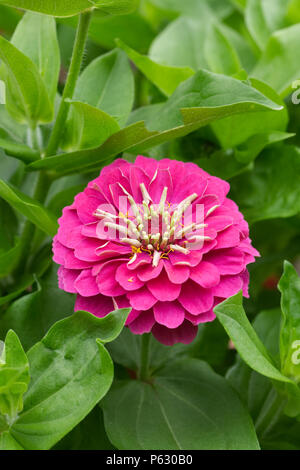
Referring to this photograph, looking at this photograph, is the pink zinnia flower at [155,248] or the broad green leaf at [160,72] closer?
the pink zinnia flower at [155,248]

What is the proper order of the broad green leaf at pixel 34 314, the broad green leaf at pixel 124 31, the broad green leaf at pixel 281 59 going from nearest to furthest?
the broad green leaf at pixel 34 314
the broad green leaf at pixel 281 59
the broad green leaf at pixel 124 31

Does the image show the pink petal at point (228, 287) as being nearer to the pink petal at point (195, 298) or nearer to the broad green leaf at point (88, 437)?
the pink petal at point (195, 298)

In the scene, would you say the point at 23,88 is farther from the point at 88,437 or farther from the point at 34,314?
the point at 88,437

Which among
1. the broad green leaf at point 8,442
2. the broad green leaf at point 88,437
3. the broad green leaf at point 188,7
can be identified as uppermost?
the broad green leaf at point 188,7

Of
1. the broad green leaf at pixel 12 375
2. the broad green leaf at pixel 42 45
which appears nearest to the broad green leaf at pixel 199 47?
the broad green leaf at pixel 42 45

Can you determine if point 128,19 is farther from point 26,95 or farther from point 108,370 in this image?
point 108,370

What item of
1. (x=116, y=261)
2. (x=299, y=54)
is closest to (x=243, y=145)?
(x=299, y=54)

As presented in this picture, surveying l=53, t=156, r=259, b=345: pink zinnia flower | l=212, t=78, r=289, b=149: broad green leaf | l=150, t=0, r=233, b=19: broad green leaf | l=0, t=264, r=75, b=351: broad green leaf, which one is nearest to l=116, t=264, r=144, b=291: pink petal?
l=53, t=156, r=259, b=345: pink zinnia flower

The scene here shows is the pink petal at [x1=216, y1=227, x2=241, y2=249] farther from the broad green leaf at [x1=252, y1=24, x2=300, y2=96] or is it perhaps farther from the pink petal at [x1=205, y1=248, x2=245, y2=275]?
the broad green leaf at [x1=252, y1=24, x2=300, y2=96]

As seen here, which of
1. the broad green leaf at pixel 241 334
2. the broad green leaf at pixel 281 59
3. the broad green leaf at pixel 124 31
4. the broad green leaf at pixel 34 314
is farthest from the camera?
the broad green leaf at pixel 124 31

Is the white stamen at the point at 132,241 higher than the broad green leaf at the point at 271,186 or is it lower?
higher
